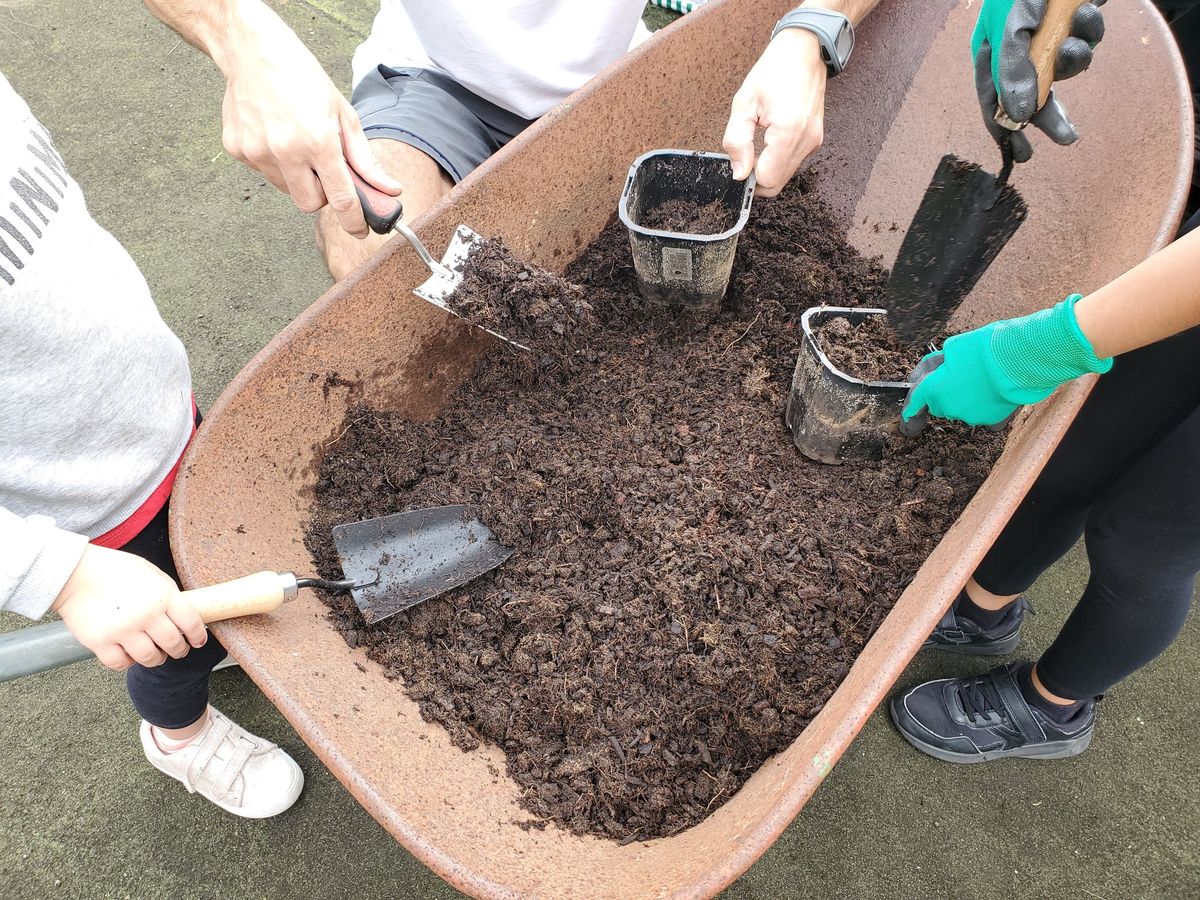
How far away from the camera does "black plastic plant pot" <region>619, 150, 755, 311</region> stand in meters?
1.44

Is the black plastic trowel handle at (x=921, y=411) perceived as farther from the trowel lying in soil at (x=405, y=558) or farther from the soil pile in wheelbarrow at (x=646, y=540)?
the trowel lying in soil at (x=405, y=558)

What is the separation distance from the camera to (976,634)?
1.70 metres

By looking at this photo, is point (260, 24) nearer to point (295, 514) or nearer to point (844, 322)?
point (295, 514)

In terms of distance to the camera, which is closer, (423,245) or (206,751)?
(423,245)

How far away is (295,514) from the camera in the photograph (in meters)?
1.22

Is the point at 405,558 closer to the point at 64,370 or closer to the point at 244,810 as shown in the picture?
the point at 64,370

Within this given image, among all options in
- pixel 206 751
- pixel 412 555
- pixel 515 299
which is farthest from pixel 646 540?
pixel 206 751

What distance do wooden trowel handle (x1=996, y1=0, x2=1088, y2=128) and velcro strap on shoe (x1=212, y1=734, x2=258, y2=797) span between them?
175 cm

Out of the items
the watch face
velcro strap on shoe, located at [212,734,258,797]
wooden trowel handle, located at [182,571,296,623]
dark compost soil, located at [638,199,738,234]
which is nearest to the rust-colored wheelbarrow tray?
wooden trowel handle, located at [182,571,296,623]

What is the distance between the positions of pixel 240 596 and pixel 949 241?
1218 mm

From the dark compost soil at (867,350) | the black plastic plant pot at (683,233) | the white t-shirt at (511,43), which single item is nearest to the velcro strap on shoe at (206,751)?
the black plastic plant pot at (683,233)

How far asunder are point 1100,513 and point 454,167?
135 cm

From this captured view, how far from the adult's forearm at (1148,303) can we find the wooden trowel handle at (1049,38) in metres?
0.43

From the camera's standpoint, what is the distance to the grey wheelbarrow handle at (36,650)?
84 cm
